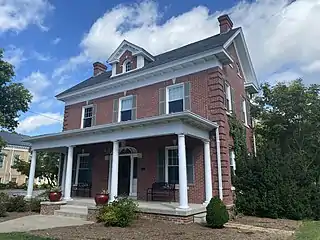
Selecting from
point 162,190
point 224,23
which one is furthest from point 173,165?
point 224,23

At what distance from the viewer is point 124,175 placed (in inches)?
585

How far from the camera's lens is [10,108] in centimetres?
2128

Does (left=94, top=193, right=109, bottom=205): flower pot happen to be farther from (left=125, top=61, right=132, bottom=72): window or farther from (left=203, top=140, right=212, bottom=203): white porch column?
(left=125, top=61, right=132, bottom=72): window

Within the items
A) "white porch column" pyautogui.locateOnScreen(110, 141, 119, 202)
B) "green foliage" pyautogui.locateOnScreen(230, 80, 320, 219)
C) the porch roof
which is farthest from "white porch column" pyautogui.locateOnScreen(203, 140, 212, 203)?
"white porch column" pyautogui.locateOnScreen(110, 141, 119, 202)

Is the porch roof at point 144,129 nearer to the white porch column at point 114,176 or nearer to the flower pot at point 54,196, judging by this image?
the white porch column at point 114,176

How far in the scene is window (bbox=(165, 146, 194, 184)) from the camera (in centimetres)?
1238

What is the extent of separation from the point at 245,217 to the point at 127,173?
632 cm

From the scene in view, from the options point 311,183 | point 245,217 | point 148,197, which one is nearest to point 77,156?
point 148,197

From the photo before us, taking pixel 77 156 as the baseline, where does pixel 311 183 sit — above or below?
below

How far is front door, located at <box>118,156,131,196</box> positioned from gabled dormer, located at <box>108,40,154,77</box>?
5475 millimetres

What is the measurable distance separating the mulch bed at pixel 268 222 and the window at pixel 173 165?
8.88 feet

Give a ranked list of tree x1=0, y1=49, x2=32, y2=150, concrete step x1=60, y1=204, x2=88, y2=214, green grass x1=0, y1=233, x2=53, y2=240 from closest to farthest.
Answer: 1. green grass x1=0, y1=233, x2=53, y2=240
2. concrete step x1=60, y1=204, x2=88, y2=214
3. tree x1=0, y1=49, x2=32, y2=150

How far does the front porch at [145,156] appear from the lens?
10523 mm

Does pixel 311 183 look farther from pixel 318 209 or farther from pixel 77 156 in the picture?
pixel 77 156
